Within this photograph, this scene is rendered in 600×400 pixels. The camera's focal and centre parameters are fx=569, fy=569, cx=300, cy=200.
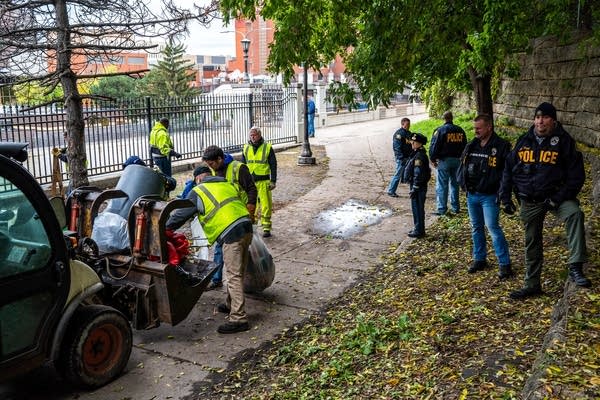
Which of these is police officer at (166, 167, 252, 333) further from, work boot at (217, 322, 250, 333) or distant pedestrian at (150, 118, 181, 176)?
distant pedestrian at (150, 118, 181, 176)

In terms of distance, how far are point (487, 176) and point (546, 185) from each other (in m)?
1.10

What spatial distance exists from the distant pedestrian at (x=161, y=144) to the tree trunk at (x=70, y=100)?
170 inches

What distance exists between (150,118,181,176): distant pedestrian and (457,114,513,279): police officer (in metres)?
8.31

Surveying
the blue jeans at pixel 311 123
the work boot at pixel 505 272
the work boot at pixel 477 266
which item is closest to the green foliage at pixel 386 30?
the work boot at pixel 477 266

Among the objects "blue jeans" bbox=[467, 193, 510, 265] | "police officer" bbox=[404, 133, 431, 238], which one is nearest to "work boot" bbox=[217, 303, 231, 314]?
"blue jeans" bbox=[467, 193, 510, 265]

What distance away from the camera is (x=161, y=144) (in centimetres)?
1327

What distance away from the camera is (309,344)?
18.3 feet

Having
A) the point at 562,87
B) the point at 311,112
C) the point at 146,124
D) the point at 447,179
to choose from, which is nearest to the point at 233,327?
the point at 447,179

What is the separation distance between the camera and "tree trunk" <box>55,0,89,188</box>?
8367 millimetres

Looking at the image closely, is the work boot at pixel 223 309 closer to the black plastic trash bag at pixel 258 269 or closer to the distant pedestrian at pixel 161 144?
the black plastic trash bag at pixel 258 269

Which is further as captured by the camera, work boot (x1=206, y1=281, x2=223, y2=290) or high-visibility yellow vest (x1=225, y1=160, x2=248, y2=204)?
work boot (x1=206, y1=281, x2=223, y2=290)

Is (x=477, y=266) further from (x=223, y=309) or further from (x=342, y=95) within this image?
(x=223, y=309)

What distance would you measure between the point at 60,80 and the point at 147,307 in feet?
16.1

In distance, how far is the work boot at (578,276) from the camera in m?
5.04
